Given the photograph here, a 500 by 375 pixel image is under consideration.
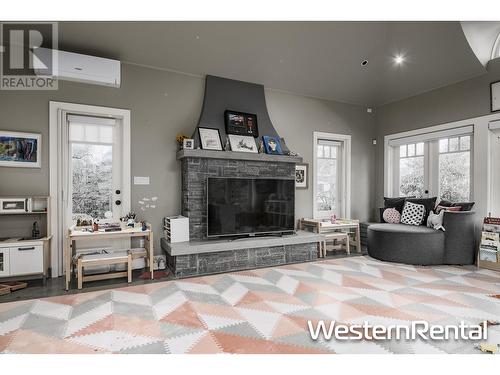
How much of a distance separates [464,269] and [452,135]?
6.76 feet

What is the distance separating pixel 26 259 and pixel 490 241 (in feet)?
18.5

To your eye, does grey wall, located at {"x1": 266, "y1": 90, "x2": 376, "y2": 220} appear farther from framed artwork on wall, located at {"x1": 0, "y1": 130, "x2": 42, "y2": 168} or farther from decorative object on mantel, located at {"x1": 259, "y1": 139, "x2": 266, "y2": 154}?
framed artwork on wall, located at {"x1": 0, "y1": 130, "x2": 42, "y2": 168}

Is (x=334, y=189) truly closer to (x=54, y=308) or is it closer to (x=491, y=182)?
(x=491, y=182)

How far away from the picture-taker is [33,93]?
3.51m

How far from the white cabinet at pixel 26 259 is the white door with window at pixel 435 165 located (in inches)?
222

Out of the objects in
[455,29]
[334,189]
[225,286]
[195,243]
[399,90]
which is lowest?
[225,286]

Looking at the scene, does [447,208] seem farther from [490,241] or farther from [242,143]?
[242,143]

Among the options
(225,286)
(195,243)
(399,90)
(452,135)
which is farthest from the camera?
(399,90)

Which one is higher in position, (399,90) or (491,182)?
(399,90)

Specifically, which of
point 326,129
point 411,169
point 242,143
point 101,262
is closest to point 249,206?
point 242,143

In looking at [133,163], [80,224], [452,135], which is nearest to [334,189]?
[452,135]

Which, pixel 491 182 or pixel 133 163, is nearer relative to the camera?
pixel 133 163

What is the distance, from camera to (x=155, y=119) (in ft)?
13.4

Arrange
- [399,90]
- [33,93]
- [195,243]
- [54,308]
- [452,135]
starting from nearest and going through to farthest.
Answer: [54,308] < [33,93] < [195,243] < [452,135] < [399,90]
